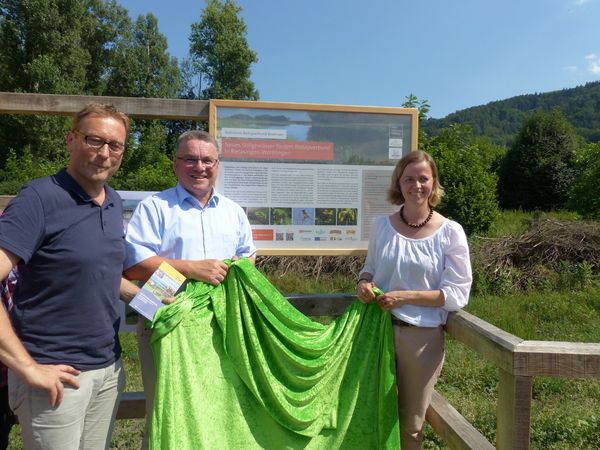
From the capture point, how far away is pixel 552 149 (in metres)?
24.5

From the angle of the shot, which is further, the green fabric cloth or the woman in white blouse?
the woman in white blouse

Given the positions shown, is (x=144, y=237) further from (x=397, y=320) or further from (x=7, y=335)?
(x=397, y=320)

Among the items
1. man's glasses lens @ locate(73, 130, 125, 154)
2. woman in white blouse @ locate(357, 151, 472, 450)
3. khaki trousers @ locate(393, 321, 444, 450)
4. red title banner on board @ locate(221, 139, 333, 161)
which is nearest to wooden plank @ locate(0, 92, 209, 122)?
red title banner on board @ locate(221, 139, 333, 161)

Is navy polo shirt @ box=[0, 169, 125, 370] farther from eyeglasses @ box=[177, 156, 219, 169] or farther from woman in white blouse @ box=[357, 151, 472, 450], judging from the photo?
woman in white blouse @ box=[357, 151, 472, 450]

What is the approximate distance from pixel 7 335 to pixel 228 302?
1045 mm

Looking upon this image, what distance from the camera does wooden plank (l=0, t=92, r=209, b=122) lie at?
2932mm

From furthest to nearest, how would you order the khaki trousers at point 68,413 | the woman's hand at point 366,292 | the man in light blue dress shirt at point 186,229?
Result: the woman's hand at point 366,292 < the man in light blue dress shirt at point 186,229 < the khaki trousers at point 68,413

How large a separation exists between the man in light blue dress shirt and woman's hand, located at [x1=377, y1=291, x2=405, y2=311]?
2.55 ft

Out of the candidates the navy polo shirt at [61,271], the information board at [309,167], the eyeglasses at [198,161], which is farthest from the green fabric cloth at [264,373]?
the information board at [309,167]

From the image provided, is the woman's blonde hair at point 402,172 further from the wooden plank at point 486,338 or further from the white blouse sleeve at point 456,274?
the wooden plank at point 486,338

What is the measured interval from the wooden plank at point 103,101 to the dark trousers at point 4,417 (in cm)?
159

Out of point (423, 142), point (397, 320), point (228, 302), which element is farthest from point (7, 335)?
point (423, 142)

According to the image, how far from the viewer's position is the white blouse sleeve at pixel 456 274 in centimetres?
254

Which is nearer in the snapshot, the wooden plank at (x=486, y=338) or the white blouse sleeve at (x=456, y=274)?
the wooden plank at (x=486, y=338)
